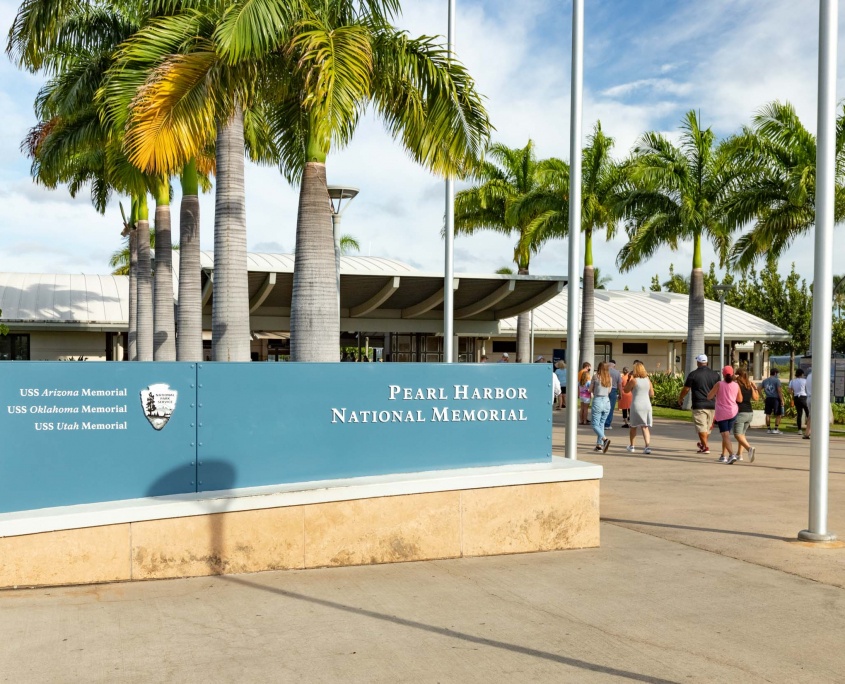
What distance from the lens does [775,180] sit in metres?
25.6

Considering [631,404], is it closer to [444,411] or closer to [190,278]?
[190,278]

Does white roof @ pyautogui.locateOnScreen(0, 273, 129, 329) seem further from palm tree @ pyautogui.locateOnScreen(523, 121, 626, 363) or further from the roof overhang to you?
palm tree @ pyautogui.locateOnScreen(523, 121, 626, 363)

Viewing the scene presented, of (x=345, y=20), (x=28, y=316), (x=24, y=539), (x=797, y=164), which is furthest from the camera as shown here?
(x=28, y=316)

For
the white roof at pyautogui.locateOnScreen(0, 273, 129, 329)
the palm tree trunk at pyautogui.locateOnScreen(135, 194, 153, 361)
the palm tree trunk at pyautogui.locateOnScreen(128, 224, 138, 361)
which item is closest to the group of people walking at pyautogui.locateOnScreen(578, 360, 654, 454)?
the palm tree trunk at pyautogui.locateOnScreen(135, 194, 153, 361)

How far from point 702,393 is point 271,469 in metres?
9.81

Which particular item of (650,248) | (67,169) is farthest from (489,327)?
(67,169)

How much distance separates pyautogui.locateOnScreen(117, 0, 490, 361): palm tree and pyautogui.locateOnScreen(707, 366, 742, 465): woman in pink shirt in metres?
5.56

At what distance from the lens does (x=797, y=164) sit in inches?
976

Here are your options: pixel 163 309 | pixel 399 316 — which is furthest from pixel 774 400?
pixel 163 309

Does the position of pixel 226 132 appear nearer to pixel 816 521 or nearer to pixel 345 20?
pixel 345 20

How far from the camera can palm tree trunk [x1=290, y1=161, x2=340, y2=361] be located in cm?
1154

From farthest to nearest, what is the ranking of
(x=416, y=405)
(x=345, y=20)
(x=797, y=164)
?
(x=797, y=164), (x=345, y=20), (x=416, y=405)

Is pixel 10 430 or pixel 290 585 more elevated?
pixel 10 430

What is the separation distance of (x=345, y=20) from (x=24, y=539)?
902 cm
